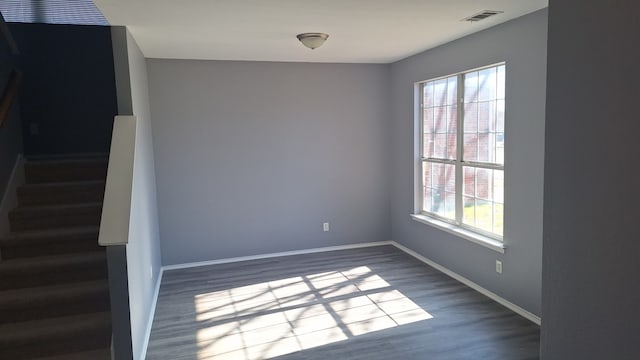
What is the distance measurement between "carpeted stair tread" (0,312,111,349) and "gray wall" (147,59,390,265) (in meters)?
2.16

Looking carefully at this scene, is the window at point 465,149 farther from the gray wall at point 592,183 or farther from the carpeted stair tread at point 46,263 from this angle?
the carpeted stair tread at point 46,263

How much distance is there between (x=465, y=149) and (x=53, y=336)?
3769mm

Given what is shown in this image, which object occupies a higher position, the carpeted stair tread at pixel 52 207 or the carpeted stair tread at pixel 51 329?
the carpeted stair tread at pixel 52 207

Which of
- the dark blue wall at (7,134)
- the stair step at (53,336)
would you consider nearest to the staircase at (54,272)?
the stair step at (53,336)

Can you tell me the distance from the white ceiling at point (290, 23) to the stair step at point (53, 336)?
2.07 m

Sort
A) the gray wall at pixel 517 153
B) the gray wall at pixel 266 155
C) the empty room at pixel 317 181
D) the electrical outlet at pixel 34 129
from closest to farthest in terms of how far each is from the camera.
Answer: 1. the empty room at pixel 317 181
2. the gray wall at pixel 517 153
3. the electrical outlet at pixel 34 129
4. the gray wall at pixel 266 155

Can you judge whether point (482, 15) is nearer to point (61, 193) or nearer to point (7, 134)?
point (61, 193)

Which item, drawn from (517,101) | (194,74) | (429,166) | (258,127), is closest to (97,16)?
(194,74)

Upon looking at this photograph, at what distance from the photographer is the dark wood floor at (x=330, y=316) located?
10.5 feet

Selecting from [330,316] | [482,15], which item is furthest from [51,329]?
[482,15]

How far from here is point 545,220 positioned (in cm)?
129

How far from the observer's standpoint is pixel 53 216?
363cm

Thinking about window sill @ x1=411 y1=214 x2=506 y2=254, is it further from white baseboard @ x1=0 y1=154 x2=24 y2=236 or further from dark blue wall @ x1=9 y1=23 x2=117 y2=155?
white baseboard @ x1=0 y1=154 x2=24 y2=236

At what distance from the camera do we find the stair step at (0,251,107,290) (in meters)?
3.16
